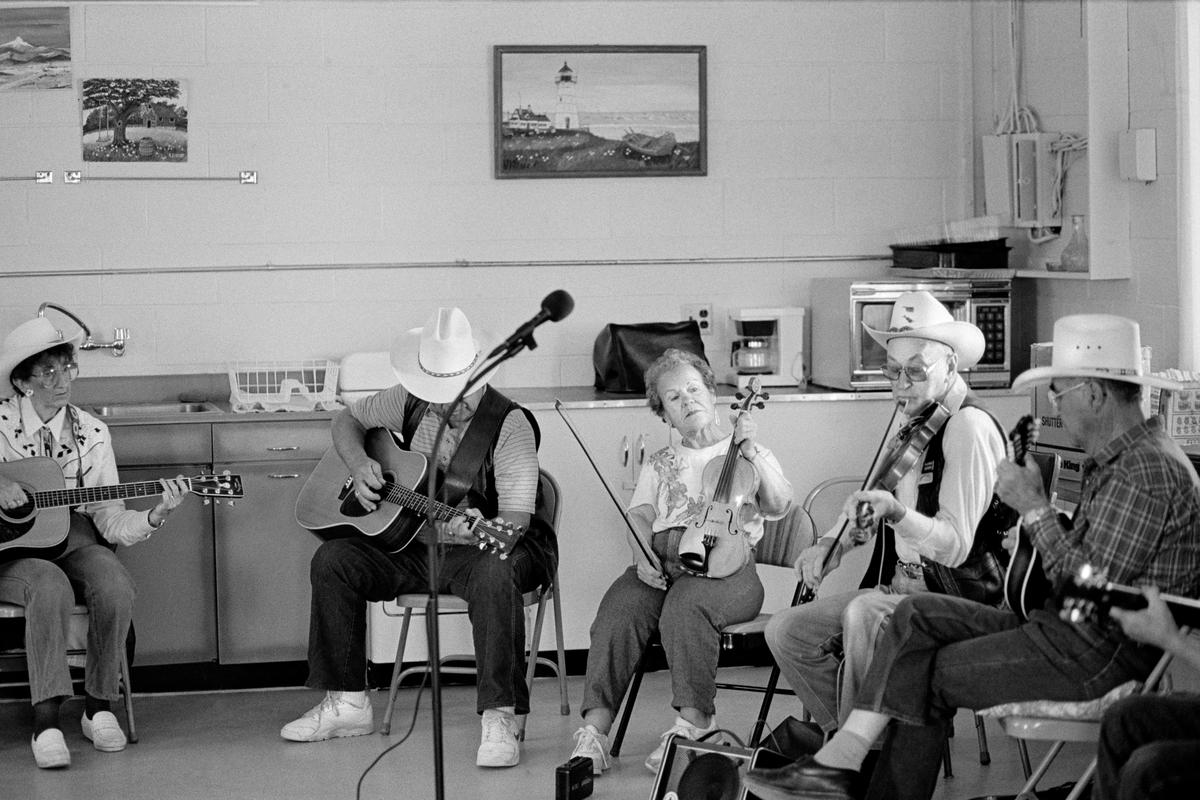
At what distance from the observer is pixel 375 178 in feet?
18.4

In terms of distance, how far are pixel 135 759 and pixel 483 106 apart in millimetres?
2577

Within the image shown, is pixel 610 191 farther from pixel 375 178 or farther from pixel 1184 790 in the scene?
pixel 1184 790

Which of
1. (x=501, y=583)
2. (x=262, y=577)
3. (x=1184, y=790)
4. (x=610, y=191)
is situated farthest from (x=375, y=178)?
(x=1184, y=790)

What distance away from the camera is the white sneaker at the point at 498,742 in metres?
4.23

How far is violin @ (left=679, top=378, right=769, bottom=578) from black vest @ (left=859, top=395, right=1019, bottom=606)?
413 mm

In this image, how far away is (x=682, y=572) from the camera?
13.7 feet

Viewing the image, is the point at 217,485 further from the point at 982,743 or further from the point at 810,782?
the point at 982,743

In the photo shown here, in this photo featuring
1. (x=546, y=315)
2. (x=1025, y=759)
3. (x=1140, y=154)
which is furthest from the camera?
(x=1140, y=154)

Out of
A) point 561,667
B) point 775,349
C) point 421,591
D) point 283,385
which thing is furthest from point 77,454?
point 775,349

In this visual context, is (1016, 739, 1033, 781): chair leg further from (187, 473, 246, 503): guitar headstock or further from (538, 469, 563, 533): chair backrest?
(187, 473, 246, 503): guitar headstock

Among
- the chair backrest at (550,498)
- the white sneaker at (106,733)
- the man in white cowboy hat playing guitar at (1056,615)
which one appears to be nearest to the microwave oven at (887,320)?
the chair backrest at (550,498)

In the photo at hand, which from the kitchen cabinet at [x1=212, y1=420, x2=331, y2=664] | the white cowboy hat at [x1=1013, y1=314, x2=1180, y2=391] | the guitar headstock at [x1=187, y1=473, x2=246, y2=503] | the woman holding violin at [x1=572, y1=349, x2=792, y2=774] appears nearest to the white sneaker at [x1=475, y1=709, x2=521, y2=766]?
the woman holding violin at [x1=572, y1=349, x2=792, y2=774]

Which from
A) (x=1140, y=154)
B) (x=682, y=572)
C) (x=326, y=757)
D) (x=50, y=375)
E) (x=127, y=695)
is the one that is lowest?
(x=326, y=757)

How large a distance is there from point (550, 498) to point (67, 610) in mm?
1414
